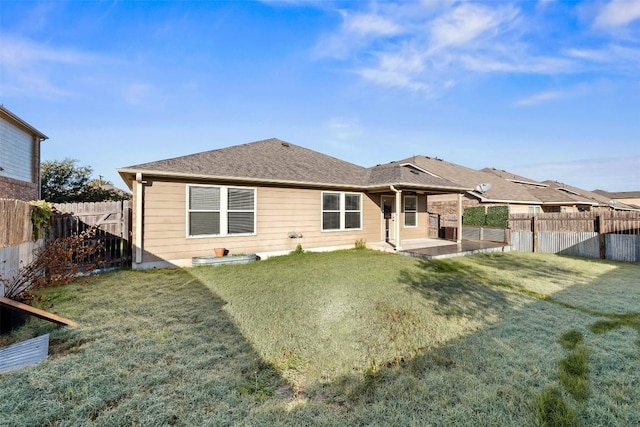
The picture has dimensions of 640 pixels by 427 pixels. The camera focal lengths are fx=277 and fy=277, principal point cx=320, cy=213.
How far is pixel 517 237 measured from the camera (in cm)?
1296

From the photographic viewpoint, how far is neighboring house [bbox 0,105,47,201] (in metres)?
11.8

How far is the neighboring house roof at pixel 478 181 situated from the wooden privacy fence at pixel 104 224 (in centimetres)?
1717

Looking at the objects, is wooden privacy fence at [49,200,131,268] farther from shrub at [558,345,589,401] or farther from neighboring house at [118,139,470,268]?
shrub at [558,345,589,401]

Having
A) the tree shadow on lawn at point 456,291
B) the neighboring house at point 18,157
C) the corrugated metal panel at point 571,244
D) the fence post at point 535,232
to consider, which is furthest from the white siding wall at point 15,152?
the corrugated metal panel at point 571,244

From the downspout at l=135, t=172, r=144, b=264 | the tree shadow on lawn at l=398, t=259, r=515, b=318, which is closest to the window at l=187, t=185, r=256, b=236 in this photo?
the downspout at l=135, t=172, r=144, b=264

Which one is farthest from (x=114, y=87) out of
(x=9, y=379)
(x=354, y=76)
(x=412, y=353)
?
(x=412, y=353)

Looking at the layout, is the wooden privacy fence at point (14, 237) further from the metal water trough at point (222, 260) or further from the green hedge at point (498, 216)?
the green hedge at point (498, 216)

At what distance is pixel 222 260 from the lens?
8.45 metres

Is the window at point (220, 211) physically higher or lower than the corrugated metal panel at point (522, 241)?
higher

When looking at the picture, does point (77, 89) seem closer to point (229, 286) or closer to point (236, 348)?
point (229, 286)

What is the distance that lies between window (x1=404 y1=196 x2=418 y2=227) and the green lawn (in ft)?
24.3


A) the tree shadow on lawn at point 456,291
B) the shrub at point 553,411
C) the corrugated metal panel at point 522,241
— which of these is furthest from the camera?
the corrugated metal panel at point 522,241

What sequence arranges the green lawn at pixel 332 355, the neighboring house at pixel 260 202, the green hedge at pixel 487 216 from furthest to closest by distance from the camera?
1. the green hedge at pixel 487 216
2. the neighboring house at pixel 260 202
3. the green lawn at pixel 332 355

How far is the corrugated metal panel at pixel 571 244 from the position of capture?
35.8ft
